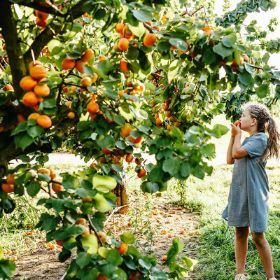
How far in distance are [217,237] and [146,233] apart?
2.93 feet

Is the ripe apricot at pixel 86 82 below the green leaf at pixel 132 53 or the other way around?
below

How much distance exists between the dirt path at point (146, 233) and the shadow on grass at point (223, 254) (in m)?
0.13

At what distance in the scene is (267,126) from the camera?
11.4 feet

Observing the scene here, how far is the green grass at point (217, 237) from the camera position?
3928 mm

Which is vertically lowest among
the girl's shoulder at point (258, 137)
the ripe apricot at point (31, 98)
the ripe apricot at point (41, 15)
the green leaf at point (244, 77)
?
the girl's shoulder at point (258, 137)

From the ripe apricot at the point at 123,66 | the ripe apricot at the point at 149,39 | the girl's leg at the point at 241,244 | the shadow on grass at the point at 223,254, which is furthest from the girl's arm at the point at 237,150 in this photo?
the ripe apricot at the point at 149,39

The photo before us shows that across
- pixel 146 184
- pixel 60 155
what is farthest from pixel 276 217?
pixel 60 155

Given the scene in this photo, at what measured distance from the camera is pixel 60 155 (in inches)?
506

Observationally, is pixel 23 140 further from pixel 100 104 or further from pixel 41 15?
pixel 41 15

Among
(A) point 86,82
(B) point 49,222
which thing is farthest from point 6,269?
(A) point 86,82

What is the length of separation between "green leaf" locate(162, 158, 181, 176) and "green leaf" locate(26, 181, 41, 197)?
1.52 feet

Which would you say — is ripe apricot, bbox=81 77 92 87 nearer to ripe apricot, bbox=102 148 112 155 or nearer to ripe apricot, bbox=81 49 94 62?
ripe apricot, bbox=81 49 94 62

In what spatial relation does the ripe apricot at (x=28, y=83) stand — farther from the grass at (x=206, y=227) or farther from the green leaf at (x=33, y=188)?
the grass at (x=206, y=227)

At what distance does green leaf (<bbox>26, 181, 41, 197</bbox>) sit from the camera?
4.89 ft
